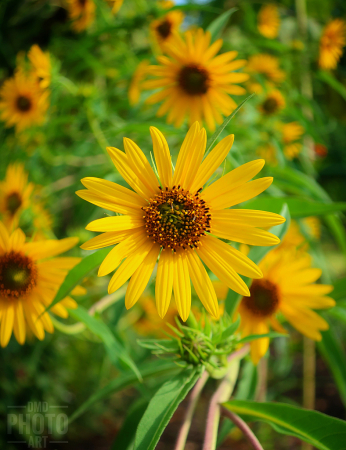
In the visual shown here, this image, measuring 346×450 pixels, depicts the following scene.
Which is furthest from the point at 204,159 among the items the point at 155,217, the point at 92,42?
the point at 92,42

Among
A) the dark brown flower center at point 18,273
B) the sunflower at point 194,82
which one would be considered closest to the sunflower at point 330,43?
the sunflower at point 194,82

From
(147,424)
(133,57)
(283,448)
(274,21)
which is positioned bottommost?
(283,448)

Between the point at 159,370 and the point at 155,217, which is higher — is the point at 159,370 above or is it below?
below

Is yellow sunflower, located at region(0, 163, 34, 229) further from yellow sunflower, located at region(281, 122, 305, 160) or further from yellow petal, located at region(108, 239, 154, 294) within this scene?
yellow sunflower, located at region(281, 122, 305, 160)

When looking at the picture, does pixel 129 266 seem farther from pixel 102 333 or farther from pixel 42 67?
pixel 42 67

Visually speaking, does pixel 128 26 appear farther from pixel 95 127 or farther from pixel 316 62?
pixel 316 62

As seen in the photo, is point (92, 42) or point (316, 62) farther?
point (316, 62)

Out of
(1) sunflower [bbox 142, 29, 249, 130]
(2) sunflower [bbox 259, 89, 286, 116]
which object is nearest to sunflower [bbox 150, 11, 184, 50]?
(1) sunflower [bbox 142, 29, 249, 130]

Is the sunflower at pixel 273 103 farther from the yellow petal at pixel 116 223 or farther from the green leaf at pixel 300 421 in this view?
the green leaf at pixel 300 421
